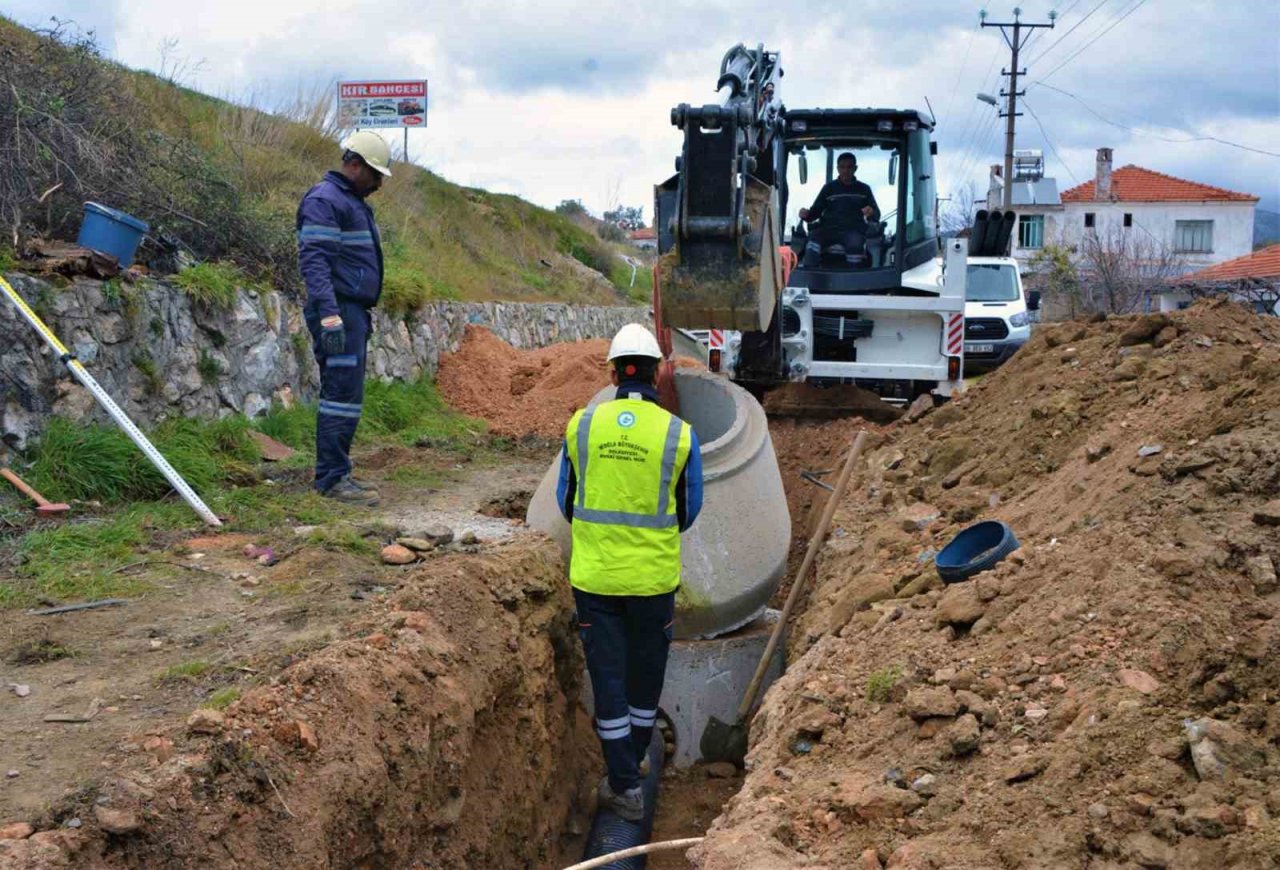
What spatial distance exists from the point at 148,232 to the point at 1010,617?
24.1ft

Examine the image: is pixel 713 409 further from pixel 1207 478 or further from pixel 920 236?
pixel 920 236

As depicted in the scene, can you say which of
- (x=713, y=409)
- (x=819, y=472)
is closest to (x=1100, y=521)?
(x=713, y=409)

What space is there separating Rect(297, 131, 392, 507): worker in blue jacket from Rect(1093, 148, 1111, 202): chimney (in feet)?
180

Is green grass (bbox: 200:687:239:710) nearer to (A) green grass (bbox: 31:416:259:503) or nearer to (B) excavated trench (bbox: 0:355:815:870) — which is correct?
(B) excavated trench (bbox: 0:355:815:870)

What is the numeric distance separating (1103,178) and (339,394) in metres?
55.6

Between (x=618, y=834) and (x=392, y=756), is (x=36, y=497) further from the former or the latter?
(x=618, y=834)

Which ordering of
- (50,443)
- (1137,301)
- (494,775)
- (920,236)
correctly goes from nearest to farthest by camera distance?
(494,775), (50,443), (920,236), (1137,301)

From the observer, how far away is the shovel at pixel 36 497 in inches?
246

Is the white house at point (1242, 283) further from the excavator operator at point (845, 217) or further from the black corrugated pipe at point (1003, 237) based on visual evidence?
the excavator operator at point (845, 217)

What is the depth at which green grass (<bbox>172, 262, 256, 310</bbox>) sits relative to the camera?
28.1 feet

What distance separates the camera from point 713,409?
7.70m

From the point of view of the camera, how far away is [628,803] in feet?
18.5

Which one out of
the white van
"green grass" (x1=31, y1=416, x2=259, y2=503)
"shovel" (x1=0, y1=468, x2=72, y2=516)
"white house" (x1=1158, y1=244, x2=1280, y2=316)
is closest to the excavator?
"green grass" (x1=31, y1=416, x2=259, y2=503)

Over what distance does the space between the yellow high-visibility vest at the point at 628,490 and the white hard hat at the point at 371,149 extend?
2.95m
